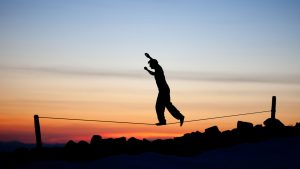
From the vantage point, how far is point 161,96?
13133 mm

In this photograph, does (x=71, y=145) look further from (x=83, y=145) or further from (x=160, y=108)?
(x=160, y=108)

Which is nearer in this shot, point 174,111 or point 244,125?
point 174,111

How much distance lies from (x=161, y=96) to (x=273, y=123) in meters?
5.02

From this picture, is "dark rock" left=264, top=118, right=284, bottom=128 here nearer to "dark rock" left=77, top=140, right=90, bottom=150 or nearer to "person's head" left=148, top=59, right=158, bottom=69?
"person's head" left=148, top=59, right=158, bottom=69

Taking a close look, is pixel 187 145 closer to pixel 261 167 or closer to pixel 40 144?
pixel 261 167

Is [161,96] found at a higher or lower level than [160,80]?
lower

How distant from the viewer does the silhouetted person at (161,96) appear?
12773mm

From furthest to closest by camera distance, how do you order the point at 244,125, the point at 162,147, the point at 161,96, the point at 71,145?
the point at 244,125 → the point at 161,96 → the point at 162,147 → the point at 71,145

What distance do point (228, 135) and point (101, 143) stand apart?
444 centimetres

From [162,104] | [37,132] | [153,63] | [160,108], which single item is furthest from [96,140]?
[153,63]

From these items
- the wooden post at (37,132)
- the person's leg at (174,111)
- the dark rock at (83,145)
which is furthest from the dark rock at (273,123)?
the wooden post at (37,132)

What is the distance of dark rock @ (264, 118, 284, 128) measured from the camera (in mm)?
14977

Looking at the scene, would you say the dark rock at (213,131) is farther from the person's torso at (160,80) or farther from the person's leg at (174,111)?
the person's torso at (160,80)

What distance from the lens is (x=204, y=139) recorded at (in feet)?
43.2
